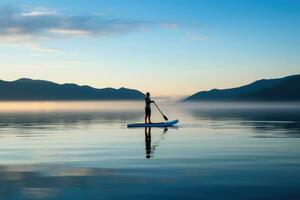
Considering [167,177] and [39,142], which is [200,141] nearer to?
[39,142]

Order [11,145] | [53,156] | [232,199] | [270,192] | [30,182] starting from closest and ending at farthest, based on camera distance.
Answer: [232,199]
[270,192]
[30,182]
[53,156]
[11,145]

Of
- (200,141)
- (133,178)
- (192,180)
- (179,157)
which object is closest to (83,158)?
(179,157)

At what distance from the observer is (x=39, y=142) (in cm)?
2684

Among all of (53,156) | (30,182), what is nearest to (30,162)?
(53,156)

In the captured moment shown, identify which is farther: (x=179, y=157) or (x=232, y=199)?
(x=179, y=157)

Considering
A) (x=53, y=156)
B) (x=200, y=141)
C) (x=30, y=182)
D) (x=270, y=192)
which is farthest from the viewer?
(x=200, y=141)

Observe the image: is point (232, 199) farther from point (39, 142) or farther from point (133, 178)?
point (39, 142)

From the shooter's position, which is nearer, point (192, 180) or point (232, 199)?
point (232, 199)

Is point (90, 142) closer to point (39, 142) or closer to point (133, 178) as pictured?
point (39, 142)

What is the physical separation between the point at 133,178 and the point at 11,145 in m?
12.9

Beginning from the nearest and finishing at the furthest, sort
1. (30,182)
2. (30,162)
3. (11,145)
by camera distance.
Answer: (30,182) → (30,162) → (11,145)

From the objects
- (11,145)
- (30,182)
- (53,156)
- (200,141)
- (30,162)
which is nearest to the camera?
(30,182)

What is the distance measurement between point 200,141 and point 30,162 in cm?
1142

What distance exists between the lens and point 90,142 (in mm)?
27062
